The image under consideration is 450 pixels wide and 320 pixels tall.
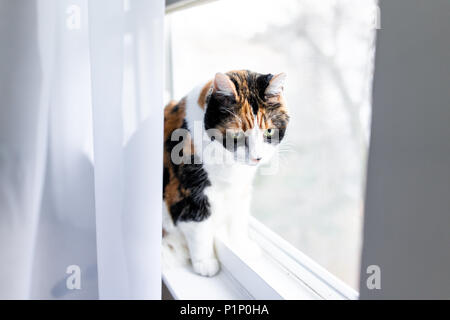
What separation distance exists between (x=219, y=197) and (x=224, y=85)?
264 millimetres

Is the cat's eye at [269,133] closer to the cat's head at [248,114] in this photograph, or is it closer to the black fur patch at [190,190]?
the cat's head at [248,114]

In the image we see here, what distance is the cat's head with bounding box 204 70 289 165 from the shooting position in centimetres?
64

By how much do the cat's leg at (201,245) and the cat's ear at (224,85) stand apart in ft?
1.00

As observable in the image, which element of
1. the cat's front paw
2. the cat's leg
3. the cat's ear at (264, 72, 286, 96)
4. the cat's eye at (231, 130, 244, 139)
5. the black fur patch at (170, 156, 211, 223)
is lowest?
the cat's front paw

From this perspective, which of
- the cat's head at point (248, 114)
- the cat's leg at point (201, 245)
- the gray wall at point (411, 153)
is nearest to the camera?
the gray wall at point (411, 153)

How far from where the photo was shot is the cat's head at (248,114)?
2.11 feet

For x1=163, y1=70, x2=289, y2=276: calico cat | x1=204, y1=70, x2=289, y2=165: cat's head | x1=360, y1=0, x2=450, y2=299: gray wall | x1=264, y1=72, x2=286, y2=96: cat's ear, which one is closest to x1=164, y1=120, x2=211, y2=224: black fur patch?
x1=163, y1=70, x2=289, y2=276: calico cat

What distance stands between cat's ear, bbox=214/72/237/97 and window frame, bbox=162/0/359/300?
213 mm

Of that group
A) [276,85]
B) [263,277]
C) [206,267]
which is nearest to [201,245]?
[206,267]

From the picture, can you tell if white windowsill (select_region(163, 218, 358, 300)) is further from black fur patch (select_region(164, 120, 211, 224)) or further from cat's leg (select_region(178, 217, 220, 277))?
black fur patch (select_region(164, 120, 211, 224))

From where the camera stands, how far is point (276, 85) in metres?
0.64

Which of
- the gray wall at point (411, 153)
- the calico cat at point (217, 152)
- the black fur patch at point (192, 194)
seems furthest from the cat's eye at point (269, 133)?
the gray wall at point (411, 153)
